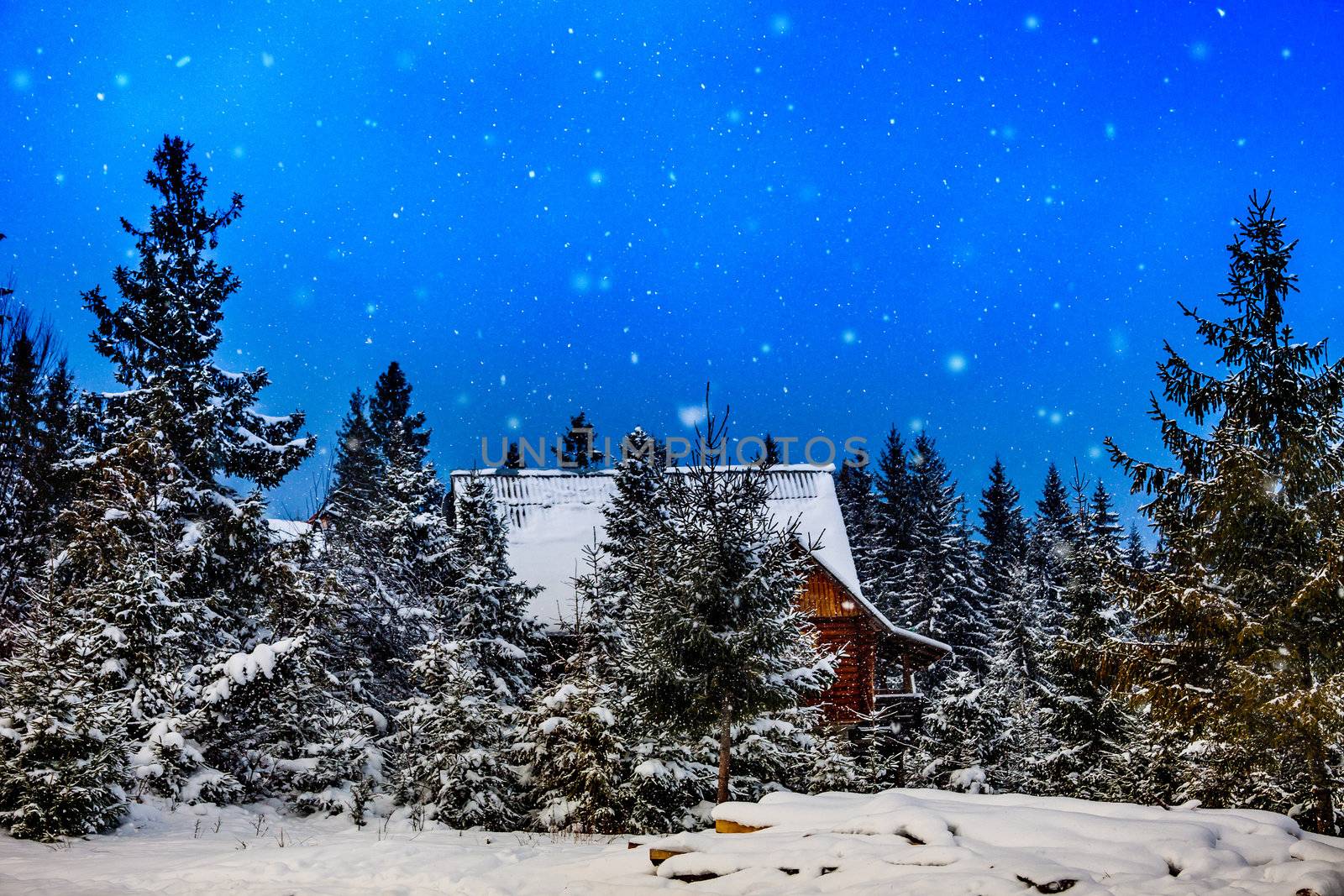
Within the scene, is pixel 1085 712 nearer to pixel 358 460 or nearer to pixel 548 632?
pixel 548 632

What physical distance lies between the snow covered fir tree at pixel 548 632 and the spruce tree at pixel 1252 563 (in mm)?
44

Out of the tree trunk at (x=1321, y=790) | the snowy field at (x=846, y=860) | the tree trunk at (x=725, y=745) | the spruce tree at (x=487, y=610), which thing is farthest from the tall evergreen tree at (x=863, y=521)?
the snowy field at (x=846, y=860)

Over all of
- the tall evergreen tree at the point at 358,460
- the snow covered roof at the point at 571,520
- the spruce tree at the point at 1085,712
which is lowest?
the spruce tree at the point at 1085,712

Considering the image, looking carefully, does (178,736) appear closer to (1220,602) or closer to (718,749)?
(718,749)

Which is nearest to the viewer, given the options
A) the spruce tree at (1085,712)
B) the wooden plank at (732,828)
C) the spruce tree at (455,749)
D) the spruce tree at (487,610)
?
the wooden plank at (732,828)

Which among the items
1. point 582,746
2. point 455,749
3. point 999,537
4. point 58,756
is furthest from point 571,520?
point 999,537

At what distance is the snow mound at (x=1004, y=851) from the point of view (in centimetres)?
489

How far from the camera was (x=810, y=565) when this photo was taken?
2162 cm

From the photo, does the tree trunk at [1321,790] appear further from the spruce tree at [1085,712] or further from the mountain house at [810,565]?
the mountain house at [810,565]

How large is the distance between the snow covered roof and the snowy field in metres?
14.8

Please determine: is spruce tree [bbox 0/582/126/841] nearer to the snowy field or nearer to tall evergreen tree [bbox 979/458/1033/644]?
the snowy field

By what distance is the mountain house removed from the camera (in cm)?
2428

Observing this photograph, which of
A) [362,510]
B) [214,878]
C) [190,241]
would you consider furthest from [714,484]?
[362,510]

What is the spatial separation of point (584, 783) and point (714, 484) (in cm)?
570
